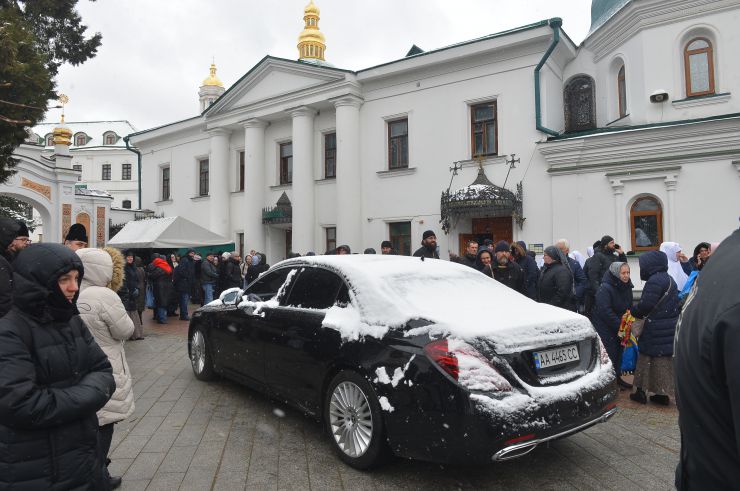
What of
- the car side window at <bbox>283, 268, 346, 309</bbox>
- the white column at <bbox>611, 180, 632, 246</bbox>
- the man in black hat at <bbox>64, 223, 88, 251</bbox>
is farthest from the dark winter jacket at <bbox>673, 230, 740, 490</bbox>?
the white column at <bbox>611, 180, 632, 246</bbox>

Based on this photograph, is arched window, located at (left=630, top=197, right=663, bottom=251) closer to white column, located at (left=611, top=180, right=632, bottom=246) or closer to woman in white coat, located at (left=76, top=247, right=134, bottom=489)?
white column, located at (left=611, top=180, right=632, bottom=246)

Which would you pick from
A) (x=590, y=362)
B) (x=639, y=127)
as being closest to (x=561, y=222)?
(x=639, y=127)

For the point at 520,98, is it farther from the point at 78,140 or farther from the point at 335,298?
the point at 78,140

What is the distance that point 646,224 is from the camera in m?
12.7

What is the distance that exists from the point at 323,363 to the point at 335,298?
0.56 metres

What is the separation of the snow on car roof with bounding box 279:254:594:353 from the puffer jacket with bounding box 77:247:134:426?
1.53 m

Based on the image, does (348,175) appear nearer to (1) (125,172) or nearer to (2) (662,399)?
(2) (662,399)

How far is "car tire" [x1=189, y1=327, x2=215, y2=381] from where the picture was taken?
6.13m

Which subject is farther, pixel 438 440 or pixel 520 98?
pixel 520 98

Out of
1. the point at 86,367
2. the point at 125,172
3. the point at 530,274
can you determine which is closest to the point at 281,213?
the point at 530,274

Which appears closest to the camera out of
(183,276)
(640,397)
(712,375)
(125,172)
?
(712,375)

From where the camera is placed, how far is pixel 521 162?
567 inches

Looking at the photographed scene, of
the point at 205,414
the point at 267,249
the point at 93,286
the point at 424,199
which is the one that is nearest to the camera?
the point at 93,286

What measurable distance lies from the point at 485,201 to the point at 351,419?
1078cm
